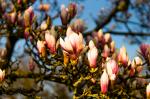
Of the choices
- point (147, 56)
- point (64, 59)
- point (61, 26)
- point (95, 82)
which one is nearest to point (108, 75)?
point (95, 82)

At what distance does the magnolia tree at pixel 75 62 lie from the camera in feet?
10.3

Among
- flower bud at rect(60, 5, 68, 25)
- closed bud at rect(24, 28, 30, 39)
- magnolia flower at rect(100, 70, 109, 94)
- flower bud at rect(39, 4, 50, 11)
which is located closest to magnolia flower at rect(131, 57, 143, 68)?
magnolia flower at rect(100, 70, 109, 94)

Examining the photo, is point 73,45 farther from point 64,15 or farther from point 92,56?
point 64,15

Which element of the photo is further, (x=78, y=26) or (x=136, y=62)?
(x=78, y=26)

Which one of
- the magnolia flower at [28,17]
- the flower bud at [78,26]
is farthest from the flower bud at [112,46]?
the magnolia flower at [28,17]

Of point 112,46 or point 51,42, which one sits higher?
point 112,46

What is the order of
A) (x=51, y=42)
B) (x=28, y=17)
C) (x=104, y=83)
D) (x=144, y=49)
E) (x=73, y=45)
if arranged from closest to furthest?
1. (x=104, y=83)
2. (x=73, y=45)
3. (x=51, y=42)
4. (x=144, y=49)
5. (x=28, y=17)

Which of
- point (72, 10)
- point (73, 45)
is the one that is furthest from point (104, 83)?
point (72, 10)

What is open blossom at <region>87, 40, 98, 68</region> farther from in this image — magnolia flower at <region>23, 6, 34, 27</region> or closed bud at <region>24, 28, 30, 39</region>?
magnolia flower at <region>23, 6, 34, 27</region>

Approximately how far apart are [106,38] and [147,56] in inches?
41.8

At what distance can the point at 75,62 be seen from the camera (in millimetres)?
3121

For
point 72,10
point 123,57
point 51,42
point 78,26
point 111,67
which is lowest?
point 111,67

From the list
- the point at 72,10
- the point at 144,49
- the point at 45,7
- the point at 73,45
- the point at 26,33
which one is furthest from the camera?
the point at 45,7

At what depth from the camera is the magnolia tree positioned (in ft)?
10.3
